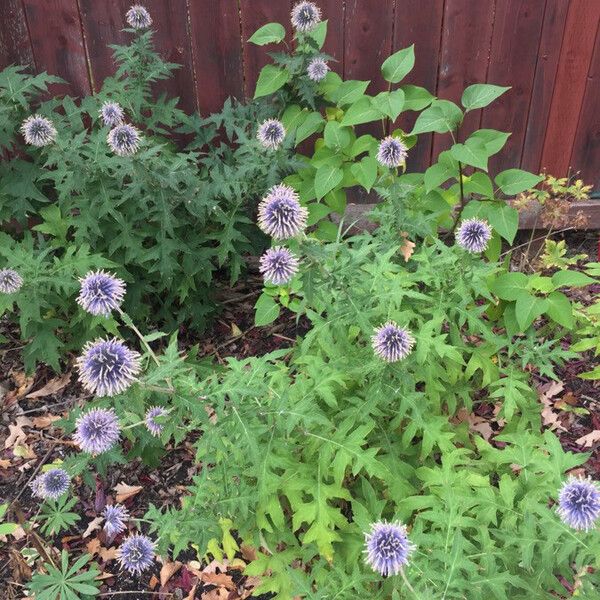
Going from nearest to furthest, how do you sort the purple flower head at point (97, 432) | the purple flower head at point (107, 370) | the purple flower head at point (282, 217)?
1. the purple flower head at point (107, 370)
2. the purple flower head at point (282, 217)
3. the purple flower head at point (97, 432)

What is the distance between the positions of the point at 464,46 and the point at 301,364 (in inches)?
88.2

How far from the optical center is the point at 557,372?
3.65 metres

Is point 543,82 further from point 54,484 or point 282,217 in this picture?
point 54,484

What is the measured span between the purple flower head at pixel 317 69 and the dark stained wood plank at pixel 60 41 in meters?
1.40

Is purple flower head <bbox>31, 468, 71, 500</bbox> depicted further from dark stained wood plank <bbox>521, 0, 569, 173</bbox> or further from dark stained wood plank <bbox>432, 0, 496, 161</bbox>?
dark stained wood plank <bbox>521, 0, 569, 173</bbox>

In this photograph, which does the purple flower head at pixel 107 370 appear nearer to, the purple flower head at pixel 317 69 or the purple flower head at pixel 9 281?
the purple flower head at pixel 9 281

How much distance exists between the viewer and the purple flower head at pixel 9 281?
2773mm

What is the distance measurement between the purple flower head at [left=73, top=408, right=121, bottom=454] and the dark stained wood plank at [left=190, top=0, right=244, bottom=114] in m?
2.45

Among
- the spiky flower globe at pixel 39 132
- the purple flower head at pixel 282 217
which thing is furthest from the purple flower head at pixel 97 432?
the spiky flower globe at pixel 39 132

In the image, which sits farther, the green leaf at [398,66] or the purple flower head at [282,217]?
the green leaf at [398,66]

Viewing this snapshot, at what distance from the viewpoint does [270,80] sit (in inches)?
142

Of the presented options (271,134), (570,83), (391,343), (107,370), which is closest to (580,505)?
(391,343)

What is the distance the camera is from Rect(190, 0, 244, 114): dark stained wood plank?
3.79 m

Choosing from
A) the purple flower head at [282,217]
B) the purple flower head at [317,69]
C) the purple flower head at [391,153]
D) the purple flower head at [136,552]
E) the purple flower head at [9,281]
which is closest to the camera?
the purple flower head at [282,217]
